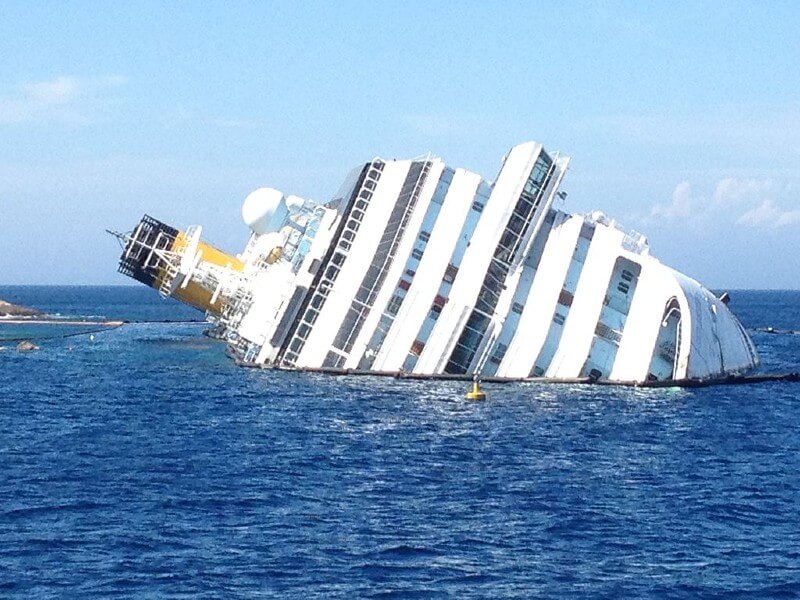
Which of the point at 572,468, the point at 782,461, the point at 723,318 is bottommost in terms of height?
the point at 572,468

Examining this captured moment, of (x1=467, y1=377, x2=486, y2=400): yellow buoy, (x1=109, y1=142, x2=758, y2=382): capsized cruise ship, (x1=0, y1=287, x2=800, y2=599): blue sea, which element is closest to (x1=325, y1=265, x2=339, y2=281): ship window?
(x1=109, y1=142, x2=758, y2=382): capsized cruise ship

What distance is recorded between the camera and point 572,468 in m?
47.1

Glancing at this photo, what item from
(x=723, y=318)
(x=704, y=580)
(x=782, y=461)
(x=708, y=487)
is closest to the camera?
(x=704, y=580)

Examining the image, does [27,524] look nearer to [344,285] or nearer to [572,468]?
[572,468]

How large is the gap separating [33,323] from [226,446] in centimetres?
9322

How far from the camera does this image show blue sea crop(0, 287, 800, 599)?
32.1m

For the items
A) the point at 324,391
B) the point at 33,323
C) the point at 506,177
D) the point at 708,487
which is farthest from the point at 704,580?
the point at 33,323

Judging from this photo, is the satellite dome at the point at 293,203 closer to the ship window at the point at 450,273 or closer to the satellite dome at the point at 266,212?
the satellite dome at the point at 266,212

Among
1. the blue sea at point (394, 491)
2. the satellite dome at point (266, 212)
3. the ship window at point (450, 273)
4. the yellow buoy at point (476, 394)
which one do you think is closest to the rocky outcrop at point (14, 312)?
the satellite dome at point (266, 212)

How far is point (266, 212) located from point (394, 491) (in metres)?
44.7

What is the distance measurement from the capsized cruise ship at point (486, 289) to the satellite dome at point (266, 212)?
11.8 m

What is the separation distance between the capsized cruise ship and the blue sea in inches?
95.3

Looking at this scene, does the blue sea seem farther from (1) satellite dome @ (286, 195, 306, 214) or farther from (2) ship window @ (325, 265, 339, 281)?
(1) satellite dome @ (286, 195, 306, 214)

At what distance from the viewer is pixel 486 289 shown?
6919cm
